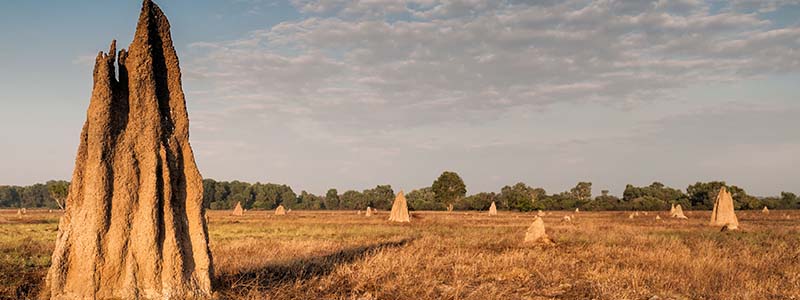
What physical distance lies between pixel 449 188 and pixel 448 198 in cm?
170

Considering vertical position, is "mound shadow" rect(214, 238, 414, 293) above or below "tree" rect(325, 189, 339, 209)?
below

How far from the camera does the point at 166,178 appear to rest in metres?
7.41

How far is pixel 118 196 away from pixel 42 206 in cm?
15664

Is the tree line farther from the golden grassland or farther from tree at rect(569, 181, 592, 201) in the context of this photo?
the golden grassland

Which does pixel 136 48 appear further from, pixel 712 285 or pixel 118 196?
pixel 712 285

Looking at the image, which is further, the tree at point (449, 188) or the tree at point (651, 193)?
the tree at point (651, 193)

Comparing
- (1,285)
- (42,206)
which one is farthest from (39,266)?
(42,206)

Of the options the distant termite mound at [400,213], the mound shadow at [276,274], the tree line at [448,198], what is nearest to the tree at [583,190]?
the tree line at [448,198]

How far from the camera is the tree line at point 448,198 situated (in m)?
91.8

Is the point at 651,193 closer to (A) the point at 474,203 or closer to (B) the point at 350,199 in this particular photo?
(A) the point at 474,203

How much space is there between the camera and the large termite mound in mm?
6989

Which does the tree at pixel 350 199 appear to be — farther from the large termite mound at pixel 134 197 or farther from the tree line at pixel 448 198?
the large termite mound at pixel 134 197

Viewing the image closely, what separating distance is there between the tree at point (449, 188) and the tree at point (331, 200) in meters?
45.0

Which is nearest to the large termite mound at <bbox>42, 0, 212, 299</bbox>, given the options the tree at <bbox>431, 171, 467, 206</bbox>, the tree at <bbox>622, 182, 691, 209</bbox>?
the tree at <bbox>431, 171, 467, 206</bbox>
